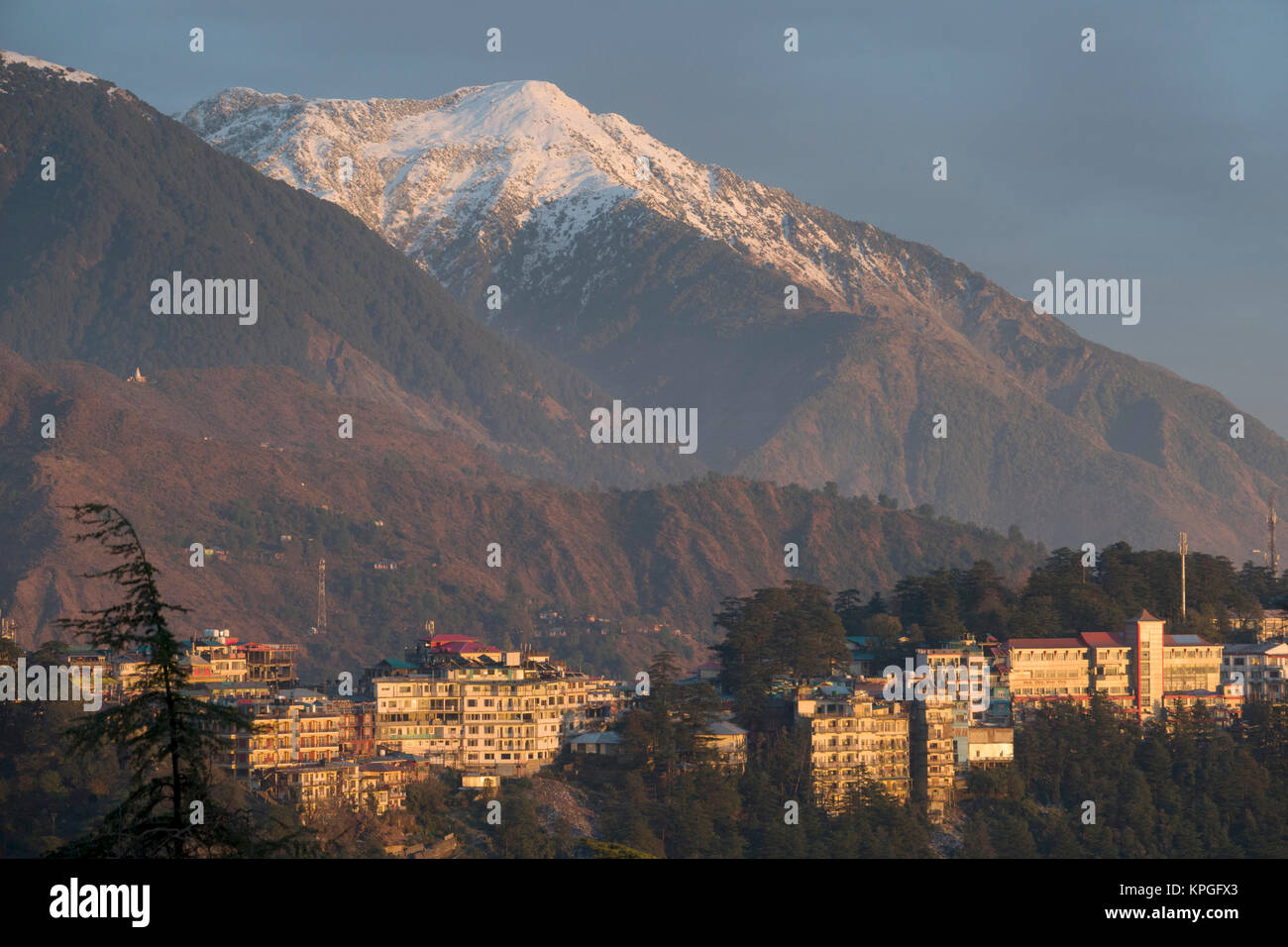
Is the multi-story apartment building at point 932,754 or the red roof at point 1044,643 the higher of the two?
the red roof at point 1044,643

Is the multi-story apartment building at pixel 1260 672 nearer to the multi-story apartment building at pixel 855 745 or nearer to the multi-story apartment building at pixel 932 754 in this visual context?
the multi-story apartment building at pixel 932 754

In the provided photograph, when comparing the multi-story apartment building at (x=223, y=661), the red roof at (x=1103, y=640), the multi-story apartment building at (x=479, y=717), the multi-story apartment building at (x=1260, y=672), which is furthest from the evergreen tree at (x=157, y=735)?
the multi-story apartment building at (x=1260, y=672)

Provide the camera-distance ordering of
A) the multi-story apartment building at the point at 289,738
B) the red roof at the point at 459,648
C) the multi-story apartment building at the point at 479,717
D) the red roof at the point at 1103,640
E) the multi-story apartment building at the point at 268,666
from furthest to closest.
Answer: the red roof at the point at 459,648 → the red roof at the point at 1103,640 → the multi-story apartment building at the point at 268,666 → the multi-story apartment building at the point at 479,717 → the multi-story apartment building at the point at 289,738

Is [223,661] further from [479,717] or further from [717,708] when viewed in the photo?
[717,708]
